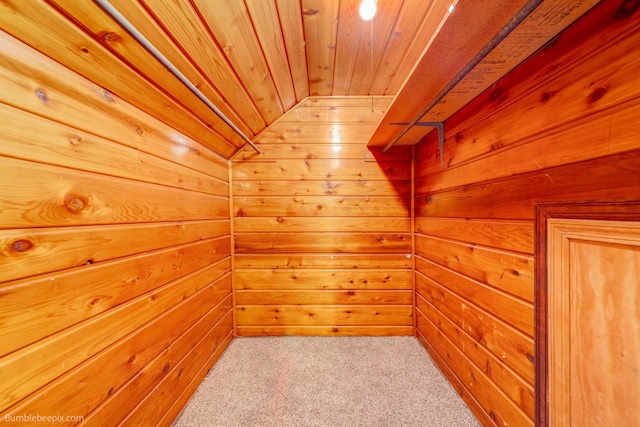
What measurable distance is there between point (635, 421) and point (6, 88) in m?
1.94

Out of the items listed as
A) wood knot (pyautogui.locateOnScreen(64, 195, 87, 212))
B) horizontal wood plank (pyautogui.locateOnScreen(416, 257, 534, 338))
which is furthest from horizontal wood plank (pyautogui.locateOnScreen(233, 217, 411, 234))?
wood knot (pyautogui.locateOnScreen(64, 195, 87, 212))

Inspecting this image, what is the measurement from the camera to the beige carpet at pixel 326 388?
3.97 ft

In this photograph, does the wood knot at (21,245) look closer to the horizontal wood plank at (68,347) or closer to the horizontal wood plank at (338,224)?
the horizontal wood plank at (68,347)

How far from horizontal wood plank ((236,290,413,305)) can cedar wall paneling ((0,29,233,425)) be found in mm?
680

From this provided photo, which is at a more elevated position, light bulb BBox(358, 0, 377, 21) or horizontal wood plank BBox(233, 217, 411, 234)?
light bulb BBox(358, 0, 377, 21)

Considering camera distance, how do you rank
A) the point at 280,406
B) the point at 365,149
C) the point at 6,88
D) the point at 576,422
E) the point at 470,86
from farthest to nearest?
1. the point at 365,149
2. the point at 280,406
3. the point at 470,86
4. the point at 576,422
5. the point at 6,88

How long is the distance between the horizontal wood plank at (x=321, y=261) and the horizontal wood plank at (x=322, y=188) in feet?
1.86

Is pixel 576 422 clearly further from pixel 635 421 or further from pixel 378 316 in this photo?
pixel 378 316

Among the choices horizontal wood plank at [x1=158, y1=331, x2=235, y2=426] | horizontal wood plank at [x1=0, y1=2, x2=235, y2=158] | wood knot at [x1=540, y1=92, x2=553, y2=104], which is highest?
horizontal wood plank at [x1=0, y1=2, x2=235, y2=158]

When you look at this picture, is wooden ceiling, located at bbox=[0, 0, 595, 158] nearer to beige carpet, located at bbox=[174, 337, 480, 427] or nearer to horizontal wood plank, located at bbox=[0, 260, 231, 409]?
horizontal wood plank, located at bbox=[0, 260, 231, 409]

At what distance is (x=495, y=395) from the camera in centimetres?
105

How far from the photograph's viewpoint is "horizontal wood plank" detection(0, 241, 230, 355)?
554 millimetres

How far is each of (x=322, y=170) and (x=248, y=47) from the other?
1032 millimetres

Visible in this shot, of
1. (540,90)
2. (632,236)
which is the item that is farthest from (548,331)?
(540,90)
